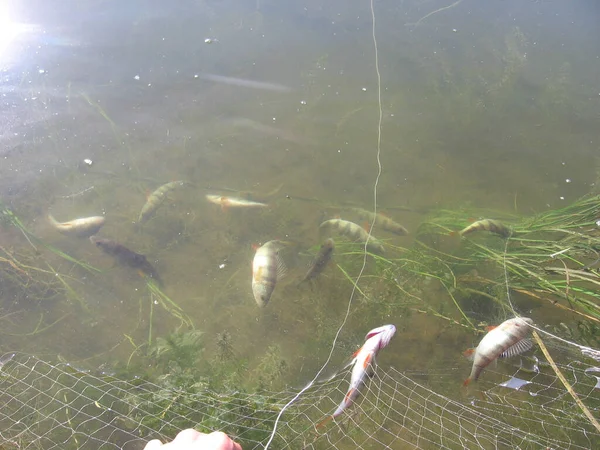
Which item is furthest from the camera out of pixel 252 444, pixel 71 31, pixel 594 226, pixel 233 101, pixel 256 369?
pixel 71 31

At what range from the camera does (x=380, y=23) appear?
7.03 m

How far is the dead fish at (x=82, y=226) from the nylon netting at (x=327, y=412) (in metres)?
1.53

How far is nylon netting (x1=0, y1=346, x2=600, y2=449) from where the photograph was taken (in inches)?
142

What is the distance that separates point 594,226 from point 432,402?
2272mm

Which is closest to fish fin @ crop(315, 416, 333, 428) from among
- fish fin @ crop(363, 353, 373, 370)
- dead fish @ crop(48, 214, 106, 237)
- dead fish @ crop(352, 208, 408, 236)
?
fish fin @ crop(363, 353, 373, 370)

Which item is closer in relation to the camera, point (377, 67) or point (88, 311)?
point (88, 311)

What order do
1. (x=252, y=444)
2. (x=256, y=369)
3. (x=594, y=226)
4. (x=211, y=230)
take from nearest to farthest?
(x=252, y=444), (x=594, y=226), (x=256, y=369), (x=211, y=230)

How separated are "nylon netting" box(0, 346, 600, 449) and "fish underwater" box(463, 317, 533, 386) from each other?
1.98 feet

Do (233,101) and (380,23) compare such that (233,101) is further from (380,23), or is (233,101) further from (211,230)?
(380,23)

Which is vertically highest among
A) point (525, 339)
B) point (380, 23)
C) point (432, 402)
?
point (380, 23)

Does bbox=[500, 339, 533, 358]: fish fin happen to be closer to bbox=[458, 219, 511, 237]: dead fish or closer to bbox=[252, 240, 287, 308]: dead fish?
bbox=[458, 219, 511, 237]: dead fish

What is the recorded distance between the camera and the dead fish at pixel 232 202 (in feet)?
17.5

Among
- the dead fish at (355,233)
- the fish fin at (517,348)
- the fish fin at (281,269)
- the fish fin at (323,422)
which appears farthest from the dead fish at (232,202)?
the fish fin at (517,348)

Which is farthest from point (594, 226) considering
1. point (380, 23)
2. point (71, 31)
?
point (71, 31)
